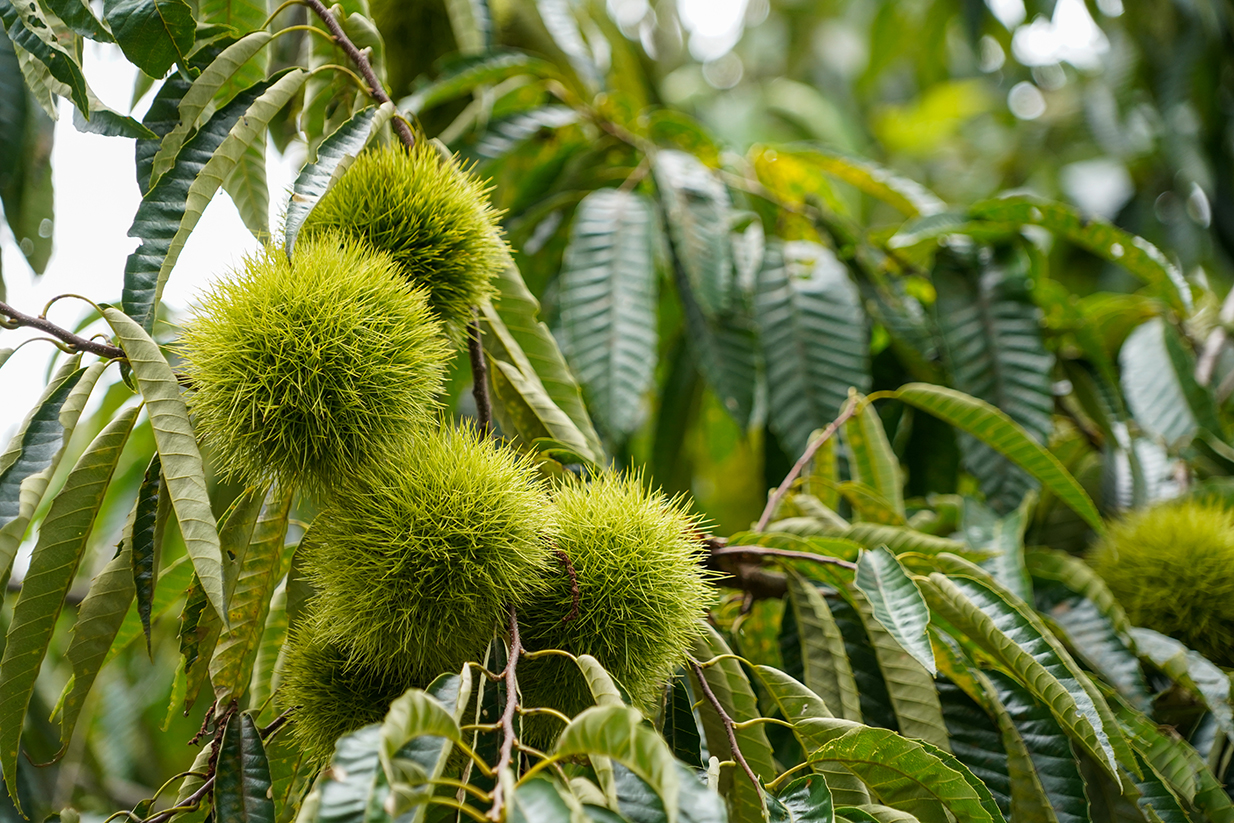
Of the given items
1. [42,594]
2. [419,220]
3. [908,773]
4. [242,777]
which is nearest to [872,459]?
[908,773]

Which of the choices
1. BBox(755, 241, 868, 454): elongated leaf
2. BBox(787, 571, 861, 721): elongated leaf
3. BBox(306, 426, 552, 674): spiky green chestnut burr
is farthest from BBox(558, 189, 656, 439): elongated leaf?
BBox(306, 426, 552, 674): spiky green chestnut burr

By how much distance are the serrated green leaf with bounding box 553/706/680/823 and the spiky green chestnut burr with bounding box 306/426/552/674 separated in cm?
18

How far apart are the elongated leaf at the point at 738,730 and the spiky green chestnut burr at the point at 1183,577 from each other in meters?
0.65

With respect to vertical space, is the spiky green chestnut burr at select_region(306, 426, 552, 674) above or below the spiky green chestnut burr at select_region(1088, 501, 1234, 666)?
below

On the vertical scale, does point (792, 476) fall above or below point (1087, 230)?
below

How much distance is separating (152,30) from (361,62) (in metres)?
0.17

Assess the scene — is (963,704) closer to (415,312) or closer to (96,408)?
(415,312)

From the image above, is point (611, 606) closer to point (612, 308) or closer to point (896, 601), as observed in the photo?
point (896, 601)

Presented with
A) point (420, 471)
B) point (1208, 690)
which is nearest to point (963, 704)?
point (1208, 690)

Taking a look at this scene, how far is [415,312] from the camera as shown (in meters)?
0.70

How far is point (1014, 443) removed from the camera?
107 cm

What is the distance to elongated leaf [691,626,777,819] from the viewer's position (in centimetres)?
72

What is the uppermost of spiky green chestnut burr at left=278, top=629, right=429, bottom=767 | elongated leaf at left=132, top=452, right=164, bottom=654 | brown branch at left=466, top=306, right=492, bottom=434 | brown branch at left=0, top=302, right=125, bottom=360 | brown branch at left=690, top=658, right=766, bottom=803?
brown branch at left=466, top=306, right=492, bottom=434

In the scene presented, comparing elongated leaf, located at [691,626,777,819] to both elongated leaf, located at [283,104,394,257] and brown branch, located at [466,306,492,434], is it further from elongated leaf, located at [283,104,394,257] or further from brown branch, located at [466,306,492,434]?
elongated leaf, located at [283,104,394,257]
